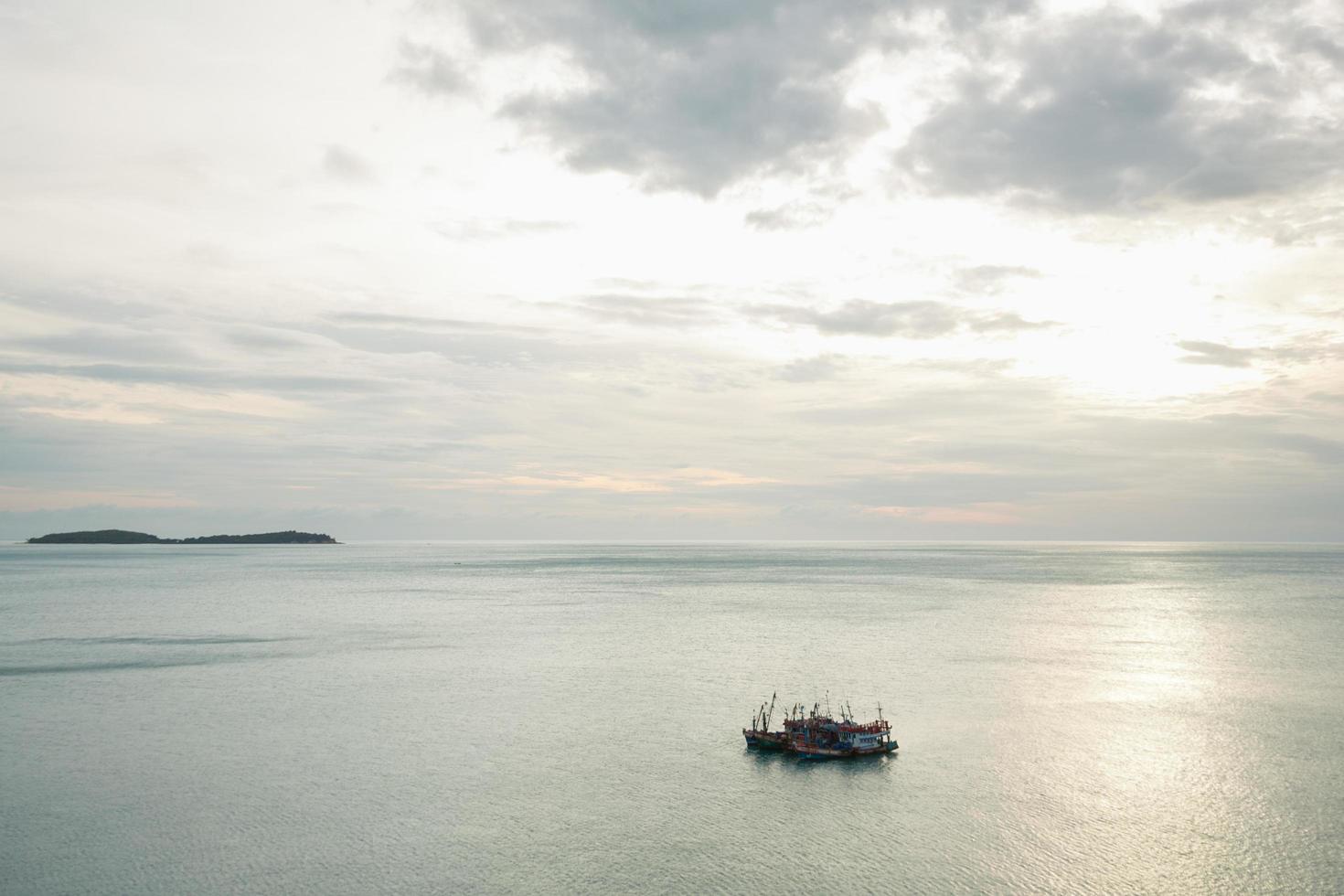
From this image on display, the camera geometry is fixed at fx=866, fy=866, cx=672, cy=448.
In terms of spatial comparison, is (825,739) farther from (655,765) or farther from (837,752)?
(655,765)

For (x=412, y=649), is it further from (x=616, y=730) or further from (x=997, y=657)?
(x=997, y=657)

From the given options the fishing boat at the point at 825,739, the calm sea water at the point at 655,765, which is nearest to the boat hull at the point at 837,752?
the fishing boat at the point at 825,739

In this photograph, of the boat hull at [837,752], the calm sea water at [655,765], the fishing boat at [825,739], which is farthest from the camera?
the fishing boat at [825,739]

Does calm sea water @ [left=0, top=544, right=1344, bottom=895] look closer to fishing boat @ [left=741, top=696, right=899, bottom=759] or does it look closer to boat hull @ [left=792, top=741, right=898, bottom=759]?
boat hull @ [left=792, top=741, right=898, bottom=759]

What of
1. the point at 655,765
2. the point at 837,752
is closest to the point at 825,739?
the point at 837,752

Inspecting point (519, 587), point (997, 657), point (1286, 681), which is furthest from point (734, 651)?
point (519, 587)

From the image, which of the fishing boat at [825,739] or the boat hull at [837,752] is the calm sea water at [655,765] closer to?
the boat hull at [837,752]
